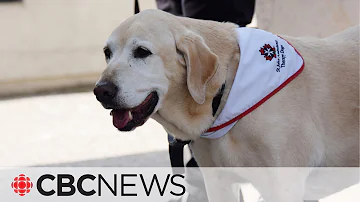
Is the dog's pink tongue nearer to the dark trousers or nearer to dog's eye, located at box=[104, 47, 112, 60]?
dog's eye, located at box=[104, 47, 112, 60]

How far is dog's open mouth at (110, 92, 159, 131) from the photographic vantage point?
84.3 inches

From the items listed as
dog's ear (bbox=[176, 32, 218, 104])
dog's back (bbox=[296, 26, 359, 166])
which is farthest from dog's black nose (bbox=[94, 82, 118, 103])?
dog's back (bbox=[296, 26, 359, 166])

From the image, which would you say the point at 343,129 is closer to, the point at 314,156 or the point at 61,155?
the point at 314,156

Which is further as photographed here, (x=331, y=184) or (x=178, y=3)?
(x=178, y=3)

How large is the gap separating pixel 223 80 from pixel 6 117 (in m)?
3.76

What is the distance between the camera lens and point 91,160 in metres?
4.02

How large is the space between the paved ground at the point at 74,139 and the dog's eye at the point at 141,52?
4.73 feet

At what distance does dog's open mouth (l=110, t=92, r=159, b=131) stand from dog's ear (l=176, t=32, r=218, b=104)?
0.56 ft

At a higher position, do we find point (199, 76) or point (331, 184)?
point (199, 76)

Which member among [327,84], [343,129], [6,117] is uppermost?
[327,84]

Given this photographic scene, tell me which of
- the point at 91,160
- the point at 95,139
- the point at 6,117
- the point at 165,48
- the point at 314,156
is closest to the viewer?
the point at 165,48

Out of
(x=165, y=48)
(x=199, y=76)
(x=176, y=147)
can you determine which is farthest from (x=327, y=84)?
(x=176, y=147)

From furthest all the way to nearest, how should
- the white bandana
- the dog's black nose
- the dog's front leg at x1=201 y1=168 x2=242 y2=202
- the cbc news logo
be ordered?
the cbc news logo
the dog's front leg at x1=201 y1=168 x2=242 y2=202
the white bandana
the dog's black nose

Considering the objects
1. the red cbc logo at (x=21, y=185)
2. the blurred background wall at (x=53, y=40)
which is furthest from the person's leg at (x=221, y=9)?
the blurred background wall at (x=53, y=40)
